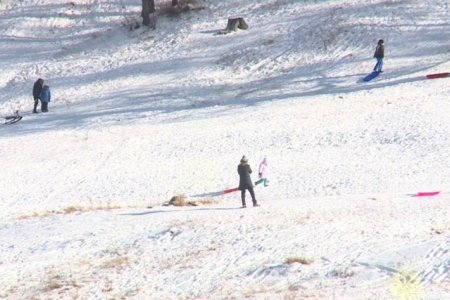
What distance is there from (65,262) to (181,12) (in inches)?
957

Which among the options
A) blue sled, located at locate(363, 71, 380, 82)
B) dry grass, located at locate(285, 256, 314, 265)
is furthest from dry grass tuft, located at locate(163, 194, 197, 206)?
blue sled, located at locate(363, 71, 380, 82)

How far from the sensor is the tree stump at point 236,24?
35.2 m

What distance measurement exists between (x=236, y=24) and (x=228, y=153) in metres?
13.5

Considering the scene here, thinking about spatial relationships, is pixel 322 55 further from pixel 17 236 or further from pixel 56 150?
pixel 17 236

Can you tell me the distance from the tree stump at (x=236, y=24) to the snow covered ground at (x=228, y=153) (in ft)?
1.26

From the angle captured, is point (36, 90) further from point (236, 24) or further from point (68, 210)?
point (68, 210)

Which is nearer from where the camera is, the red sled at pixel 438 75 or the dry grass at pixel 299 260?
the dry grass at pixel 299 260

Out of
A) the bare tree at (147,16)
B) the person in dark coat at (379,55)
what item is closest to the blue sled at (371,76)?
the person in dark coat at (379,55)

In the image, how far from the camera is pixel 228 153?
2275cm

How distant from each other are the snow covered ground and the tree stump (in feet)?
1.26

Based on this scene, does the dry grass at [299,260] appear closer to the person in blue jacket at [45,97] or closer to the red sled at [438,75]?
the red sled at [438,75]

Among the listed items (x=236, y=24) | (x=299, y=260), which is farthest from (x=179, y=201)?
(x=236, y=24)

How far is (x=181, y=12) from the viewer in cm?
3825

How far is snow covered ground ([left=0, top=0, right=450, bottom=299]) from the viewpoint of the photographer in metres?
13.9
